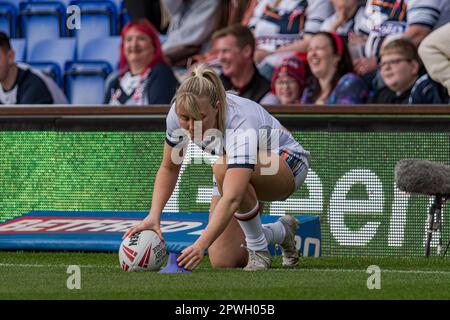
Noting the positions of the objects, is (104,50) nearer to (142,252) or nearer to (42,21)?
(42,21)

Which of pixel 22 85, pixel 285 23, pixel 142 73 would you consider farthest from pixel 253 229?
pixel 285 23

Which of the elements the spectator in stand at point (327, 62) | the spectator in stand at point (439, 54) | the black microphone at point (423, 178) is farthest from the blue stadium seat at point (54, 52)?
the black microphone at point (423, 178)

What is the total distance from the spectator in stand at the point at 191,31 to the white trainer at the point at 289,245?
496cm

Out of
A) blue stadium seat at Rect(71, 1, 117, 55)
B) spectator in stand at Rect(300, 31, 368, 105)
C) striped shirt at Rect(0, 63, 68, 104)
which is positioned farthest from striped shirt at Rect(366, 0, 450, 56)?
blue stadium seat at Rect(71, 1, 117, 55)

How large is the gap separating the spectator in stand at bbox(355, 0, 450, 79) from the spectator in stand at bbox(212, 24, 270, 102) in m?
0.97

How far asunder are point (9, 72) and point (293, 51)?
9.15 ft

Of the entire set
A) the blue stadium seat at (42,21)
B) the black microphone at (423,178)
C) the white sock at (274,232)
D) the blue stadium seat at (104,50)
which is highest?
the blue stadium seat at (42,21)

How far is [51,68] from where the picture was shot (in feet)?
43.0

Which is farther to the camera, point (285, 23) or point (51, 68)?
point (51, 68)

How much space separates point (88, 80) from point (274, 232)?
235 inches

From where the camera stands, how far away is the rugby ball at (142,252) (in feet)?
22.1

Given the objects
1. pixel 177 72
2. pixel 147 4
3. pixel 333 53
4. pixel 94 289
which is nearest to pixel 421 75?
pixel 333 53

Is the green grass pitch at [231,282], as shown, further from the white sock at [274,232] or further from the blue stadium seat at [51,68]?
the blue stadium seat at [51,68]

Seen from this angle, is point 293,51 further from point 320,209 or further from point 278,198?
point 278,198
